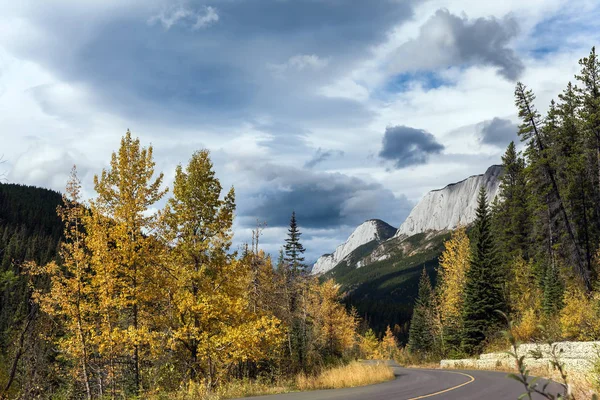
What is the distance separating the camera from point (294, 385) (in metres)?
17.7

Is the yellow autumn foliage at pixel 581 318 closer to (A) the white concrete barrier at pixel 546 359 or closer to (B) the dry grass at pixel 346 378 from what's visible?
(A) the white concrete barrier at pixel 546 359

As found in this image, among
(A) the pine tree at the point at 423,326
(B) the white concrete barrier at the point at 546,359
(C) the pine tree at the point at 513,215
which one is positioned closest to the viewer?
(B) the white concrete barrier at the point at 546,359

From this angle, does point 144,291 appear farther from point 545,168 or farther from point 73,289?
point 545,168

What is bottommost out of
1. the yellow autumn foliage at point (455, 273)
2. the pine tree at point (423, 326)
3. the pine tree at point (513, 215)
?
the pine tree at point (423, 326)

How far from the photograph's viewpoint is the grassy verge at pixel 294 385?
44.1ft

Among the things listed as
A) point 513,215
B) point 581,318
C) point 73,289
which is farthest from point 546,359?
point 513,215

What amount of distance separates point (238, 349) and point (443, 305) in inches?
1626

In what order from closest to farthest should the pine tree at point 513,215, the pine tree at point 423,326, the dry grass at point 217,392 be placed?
1. the dry grass at point 217,392
2. the pine tree at point 513,215
3. the pine tree at point 423,326

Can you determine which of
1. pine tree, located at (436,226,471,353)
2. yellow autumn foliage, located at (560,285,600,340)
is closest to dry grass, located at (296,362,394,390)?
yellow autumn foliage, located at (560,285,600,340)

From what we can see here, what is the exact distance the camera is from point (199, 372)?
64.2 ft

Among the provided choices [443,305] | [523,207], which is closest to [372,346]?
[443,305]

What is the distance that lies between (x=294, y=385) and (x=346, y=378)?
2.36m

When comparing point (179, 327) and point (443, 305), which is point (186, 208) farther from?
point (443, 305)

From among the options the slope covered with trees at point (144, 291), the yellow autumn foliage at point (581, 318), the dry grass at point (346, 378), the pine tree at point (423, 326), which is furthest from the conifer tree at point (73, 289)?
the pine tree at point (423, 326)
